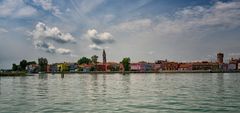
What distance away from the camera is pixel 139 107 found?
24312 mm

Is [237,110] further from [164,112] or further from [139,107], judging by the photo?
[139,107]

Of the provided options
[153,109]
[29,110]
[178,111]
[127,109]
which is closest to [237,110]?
[178,111]

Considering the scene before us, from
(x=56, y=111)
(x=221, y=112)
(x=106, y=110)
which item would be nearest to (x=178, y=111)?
(x=221, y=112)

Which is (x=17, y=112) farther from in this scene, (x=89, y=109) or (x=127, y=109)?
(x=127, y=109)

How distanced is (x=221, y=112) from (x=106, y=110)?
7.55 m

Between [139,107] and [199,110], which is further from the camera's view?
[139,107]

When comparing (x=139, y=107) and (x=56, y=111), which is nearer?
(x=56, y=111)

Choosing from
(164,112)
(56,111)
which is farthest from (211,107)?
(56,111)

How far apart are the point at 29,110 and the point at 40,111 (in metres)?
0.95

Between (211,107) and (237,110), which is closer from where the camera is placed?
(237,110)

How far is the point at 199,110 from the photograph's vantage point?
22.5m

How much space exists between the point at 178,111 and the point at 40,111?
9.30 m

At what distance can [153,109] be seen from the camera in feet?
76.0

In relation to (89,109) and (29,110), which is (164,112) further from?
(29,110)
